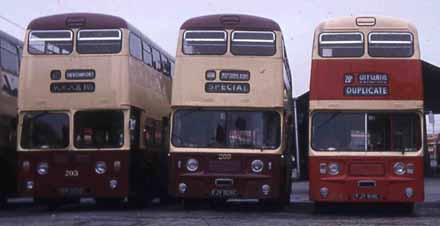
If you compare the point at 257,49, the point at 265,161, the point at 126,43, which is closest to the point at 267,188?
the point at 265,161

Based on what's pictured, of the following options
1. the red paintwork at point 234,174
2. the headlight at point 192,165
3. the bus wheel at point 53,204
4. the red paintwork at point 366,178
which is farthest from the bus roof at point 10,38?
the red paintwork at point 366,178

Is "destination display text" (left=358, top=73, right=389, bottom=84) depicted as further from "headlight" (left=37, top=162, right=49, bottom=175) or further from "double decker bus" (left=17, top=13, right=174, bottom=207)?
"headlight" (left=37, top=162, right=49, bottom=175)

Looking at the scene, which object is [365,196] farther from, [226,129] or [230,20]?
[230,20]

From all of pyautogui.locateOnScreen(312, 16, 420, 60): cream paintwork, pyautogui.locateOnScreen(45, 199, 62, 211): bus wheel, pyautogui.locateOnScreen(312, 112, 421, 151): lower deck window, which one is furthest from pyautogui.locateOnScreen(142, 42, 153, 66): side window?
pyautogui.locateOnScreen(312, 112, 421, 151): lower deck window

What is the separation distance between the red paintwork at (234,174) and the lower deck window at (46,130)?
8.72ft

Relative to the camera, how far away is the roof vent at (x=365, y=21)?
19156mm

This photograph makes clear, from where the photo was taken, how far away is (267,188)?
19.0m

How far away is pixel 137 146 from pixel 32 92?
8.81 feet

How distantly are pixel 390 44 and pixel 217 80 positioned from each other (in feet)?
12.2

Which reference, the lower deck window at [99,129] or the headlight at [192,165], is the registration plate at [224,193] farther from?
the lower deck window at [99,129]

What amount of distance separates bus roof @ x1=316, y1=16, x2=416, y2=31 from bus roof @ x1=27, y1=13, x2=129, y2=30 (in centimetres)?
447

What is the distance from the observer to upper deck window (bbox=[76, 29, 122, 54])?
1981 centimetres

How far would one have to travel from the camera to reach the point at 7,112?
21.9m

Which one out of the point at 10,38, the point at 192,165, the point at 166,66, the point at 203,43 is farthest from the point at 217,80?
the point at 10,38
